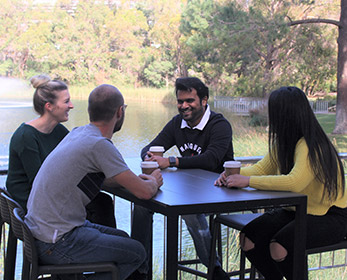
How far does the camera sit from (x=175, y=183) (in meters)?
2.20

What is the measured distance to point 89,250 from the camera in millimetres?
1826

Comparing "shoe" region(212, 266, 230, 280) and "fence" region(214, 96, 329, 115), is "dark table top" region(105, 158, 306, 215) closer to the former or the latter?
"shoe" region(212, 266, 230, 280)

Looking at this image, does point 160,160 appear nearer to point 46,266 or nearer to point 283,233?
point 283,233

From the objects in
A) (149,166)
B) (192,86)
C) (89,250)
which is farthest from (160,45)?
(89,250)

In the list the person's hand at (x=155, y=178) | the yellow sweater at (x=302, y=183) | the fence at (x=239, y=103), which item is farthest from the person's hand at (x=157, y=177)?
the fence at (x=239, y=103)

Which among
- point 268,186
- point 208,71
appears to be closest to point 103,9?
point 208,71

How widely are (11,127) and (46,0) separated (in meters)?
4.38

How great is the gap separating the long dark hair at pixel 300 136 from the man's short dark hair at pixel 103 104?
0.66 meters

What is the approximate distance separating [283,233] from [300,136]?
41 cm

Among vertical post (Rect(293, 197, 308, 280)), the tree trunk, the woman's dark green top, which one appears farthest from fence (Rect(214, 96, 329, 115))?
vertical post (Rect(293, 197, 308, 280))

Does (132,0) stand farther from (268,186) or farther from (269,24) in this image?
(268,186)

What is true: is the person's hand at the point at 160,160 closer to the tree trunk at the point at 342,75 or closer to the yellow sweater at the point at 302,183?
the yellow sweater at the point at 302,183

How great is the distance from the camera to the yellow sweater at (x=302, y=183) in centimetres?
201

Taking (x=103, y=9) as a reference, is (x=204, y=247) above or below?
below
